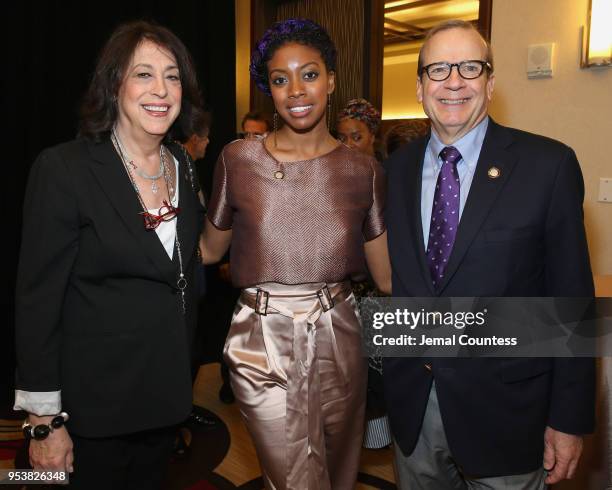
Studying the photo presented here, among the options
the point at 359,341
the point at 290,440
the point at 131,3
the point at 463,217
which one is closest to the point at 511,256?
Result: the point at 463,217

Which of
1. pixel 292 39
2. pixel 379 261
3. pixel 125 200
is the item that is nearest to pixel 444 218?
pixel 379 261

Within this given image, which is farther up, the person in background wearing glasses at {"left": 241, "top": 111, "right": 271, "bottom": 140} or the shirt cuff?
the person in background wearing glasses at {"left": 241, "top": 111, "right": 271, "bottom": 140}

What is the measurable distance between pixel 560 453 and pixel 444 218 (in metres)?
0.72

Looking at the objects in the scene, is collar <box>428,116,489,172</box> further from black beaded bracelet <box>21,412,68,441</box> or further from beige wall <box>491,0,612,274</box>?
beige wall <box>491,0,612,274</box>

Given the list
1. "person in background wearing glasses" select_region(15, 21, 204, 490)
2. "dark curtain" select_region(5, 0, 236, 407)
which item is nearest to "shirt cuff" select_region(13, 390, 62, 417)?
"person in background wearing glasses" select_region(15, 21, 204, 490)

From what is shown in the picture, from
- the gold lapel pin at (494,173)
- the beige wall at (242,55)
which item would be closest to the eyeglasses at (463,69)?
the gold lapel pin at (494,173)

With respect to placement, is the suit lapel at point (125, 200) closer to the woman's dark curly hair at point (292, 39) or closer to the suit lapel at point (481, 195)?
the woman's dark curly hair at point (292, 39)

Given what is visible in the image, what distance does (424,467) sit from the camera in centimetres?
170

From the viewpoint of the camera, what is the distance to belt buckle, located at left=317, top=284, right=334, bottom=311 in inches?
69.9

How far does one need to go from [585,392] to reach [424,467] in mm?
530

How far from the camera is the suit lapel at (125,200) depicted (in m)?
1.50

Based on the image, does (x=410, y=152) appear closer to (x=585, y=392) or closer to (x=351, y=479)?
(x=585, y=392)

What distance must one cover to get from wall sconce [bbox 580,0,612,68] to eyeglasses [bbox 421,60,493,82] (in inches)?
66.8

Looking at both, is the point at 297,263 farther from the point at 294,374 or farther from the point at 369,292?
the point at 369,292
